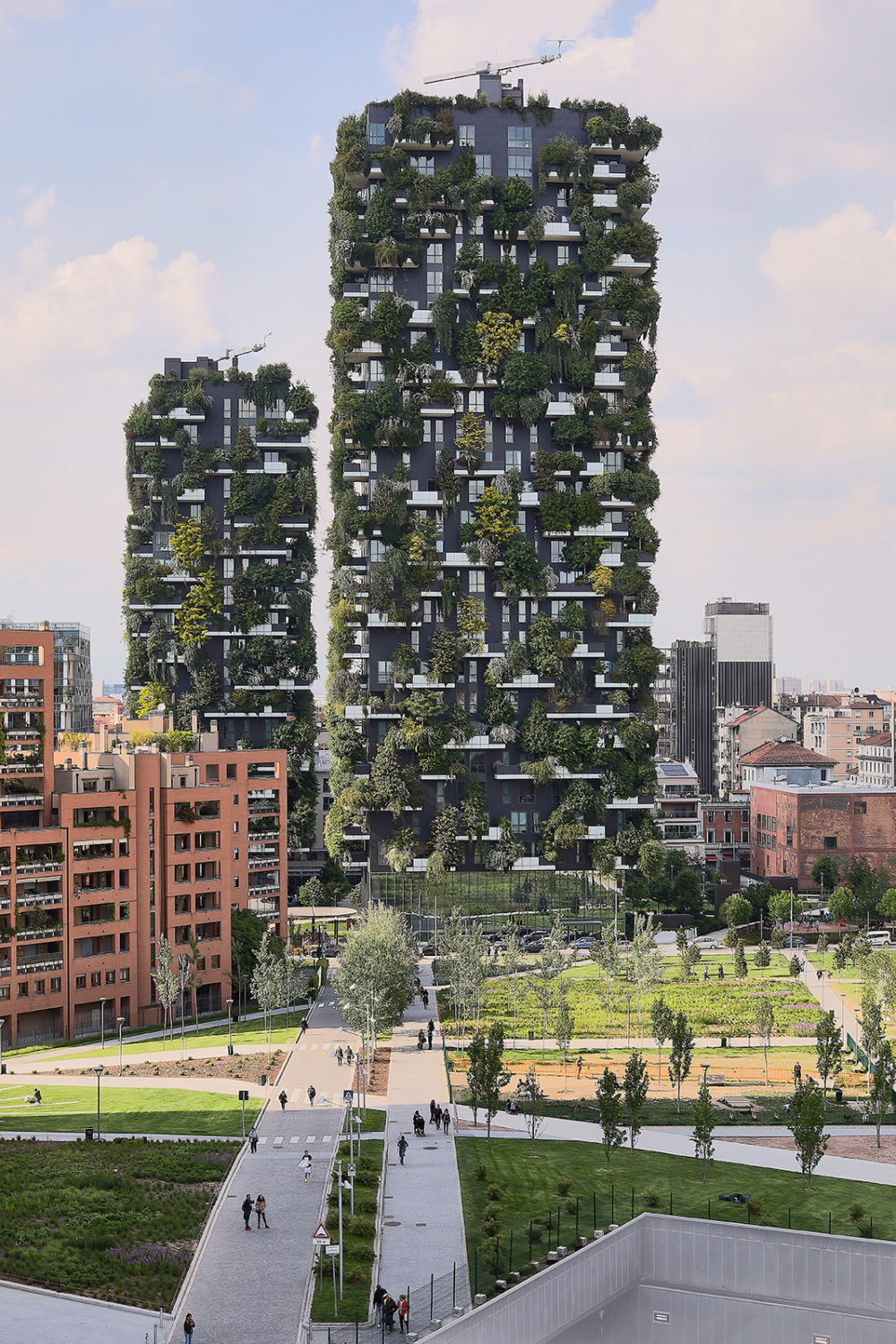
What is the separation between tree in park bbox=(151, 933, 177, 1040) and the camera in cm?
10069

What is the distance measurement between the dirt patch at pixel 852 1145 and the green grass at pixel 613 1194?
14.5 feet

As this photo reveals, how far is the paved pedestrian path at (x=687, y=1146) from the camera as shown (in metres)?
69.2

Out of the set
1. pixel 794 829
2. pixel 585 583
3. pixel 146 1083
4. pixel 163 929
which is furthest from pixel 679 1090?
pixel 794 829

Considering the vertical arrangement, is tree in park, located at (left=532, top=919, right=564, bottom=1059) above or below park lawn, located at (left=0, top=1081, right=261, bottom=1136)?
above

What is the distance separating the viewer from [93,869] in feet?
343

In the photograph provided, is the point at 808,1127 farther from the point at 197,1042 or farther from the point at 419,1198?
the point at 197,1042

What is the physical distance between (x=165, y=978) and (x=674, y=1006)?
1337 inches

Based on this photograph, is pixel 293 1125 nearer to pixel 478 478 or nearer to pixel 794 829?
pixel 478 478

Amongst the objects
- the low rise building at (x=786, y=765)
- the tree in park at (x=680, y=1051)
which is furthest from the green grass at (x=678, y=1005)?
the low rise building at (x=786, y=765)

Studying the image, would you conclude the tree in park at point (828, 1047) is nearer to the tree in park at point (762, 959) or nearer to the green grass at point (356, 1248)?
the green grass at point (356, 1248)

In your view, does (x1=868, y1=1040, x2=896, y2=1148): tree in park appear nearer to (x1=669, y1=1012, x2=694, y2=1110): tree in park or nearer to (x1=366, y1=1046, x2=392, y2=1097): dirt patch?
(x1=669, y1=1012, x2=694, y2=1110): tree in park

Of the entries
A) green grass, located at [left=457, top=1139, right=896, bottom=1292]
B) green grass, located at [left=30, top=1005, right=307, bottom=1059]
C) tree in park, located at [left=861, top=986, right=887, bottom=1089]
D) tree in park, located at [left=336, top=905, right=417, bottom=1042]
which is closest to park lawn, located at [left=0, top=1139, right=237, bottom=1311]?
green grass, located at [left=457, top=1139, right=896, bottom=1292]

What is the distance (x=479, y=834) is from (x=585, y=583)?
23738 mm

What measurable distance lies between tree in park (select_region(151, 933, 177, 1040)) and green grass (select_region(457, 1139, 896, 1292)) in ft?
108
